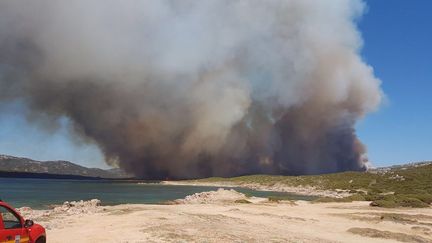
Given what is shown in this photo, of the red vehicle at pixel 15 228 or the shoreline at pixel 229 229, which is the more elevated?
the red vehicle at pixel 15 228

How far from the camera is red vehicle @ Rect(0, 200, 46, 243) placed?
483 inches

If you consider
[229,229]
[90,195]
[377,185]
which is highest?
[377,185]

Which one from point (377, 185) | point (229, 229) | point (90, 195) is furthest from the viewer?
point (377, 185)

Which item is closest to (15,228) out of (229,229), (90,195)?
(229,229)

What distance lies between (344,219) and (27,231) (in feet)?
106

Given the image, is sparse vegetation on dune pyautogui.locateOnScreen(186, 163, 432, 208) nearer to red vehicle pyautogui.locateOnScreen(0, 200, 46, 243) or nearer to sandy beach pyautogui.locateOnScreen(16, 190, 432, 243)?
sandy beach pyautogui.locateOnScreen(16, 190, 432, 243)

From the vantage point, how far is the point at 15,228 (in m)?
12.8

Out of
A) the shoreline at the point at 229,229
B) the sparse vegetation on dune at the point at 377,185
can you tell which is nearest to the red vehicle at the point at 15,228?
the shoreline at the point at 229,229

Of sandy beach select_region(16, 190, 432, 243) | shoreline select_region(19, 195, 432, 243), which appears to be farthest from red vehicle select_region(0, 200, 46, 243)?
sandy beach select_region(16, 190, 432, 243)

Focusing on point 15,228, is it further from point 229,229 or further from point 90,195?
point 90,195

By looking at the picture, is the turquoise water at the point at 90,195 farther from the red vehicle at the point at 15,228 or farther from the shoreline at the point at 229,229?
the red vehicle at the point at 15,228

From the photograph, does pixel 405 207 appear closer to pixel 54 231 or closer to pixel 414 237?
pixel 414 237

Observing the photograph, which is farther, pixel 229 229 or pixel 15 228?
pixel 229 229

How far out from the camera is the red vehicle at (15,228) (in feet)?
40.3
